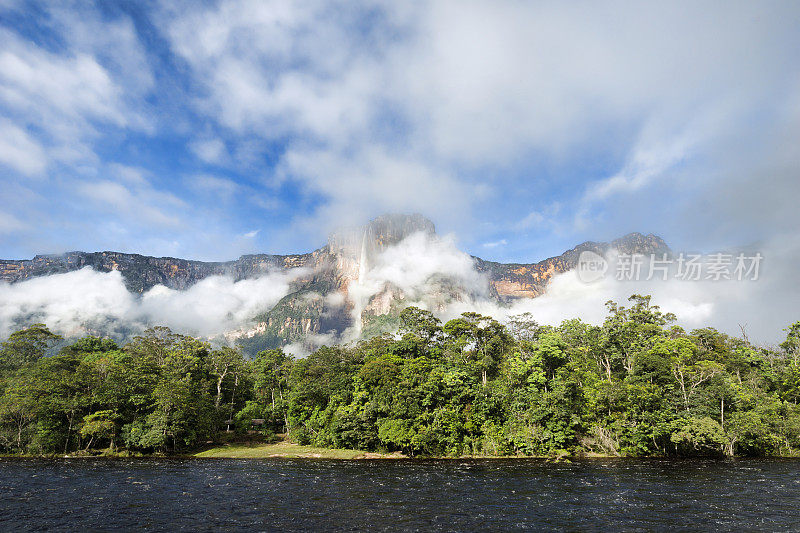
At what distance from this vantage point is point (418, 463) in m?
56.1

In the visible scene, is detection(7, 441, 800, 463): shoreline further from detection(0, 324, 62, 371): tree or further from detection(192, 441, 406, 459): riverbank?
detection(0, 324, 62, 371): tree

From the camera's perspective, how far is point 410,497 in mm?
33344

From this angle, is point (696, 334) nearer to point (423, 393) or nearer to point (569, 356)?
point (569, 356)

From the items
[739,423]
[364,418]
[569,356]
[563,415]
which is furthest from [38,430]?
[739,423]

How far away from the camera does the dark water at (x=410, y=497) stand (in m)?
26.1

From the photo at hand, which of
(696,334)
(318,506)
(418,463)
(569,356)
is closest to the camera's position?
(318,506)

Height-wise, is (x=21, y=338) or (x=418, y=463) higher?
(x=21, y=338)

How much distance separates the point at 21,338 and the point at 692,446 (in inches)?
6046

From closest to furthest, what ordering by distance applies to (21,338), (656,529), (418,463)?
1. (656,529)
2. (418,463)
3. (21,338)

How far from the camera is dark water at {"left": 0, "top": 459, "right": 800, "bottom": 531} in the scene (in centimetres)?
2606

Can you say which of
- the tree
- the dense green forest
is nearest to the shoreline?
the dense green forest

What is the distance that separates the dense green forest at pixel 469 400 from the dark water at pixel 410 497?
8.93 m

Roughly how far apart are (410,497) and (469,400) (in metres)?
34.7

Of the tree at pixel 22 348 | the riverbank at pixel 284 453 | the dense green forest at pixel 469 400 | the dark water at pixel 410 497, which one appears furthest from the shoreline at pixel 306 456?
the tree at pixel 22 348
